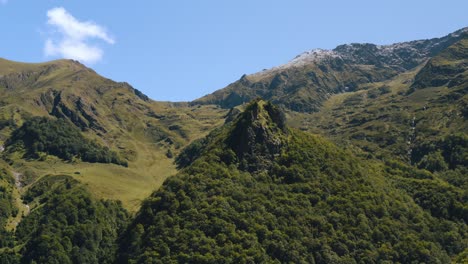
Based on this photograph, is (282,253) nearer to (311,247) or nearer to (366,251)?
(311,247)

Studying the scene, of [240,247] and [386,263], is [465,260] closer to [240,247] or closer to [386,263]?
[386,263]

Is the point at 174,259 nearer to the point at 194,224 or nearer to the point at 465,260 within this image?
the point at 194,224

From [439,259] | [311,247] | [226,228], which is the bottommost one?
[439,259]

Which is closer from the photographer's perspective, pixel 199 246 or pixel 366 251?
pixel 199 246

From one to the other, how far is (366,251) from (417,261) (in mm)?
20028

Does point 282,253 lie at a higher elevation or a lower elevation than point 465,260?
higher

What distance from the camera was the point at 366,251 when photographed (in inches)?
7795

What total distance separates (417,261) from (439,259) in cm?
1030

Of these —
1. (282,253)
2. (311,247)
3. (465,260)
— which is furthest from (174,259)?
(465,260)

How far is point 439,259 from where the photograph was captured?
19975cm

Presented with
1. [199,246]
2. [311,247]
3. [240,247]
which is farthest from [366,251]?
[199,246]

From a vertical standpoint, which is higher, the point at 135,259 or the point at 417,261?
the point at 135,259

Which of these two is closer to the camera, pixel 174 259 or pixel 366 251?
pixel 174 259

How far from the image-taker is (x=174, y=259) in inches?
7136
